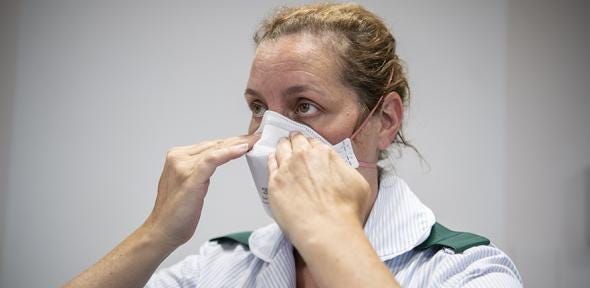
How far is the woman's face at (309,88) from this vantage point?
Answer: 3.54 feet

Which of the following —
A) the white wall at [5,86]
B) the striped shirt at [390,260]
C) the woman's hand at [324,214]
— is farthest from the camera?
the white wall at [5,86]

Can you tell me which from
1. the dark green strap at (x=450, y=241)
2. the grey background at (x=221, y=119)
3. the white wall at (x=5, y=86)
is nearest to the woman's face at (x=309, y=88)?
the dark green strap at (x=450, y=241)

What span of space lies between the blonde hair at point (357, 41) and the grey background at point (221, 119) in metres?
0.72

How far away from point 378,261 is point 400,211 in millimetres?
446

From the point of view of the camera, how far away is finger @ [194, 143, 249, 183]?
107 cm

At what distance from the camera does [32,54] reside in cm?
184

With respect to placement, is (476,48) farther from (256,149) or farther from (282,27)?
(256,149)

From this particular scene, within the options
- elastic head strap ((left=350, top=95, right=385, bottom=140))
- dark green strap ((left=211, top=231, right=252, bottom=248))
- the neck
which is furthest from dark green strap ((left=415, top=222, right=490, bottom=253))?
dark green strap ((left=211, top=231, right=252, bottom=248))

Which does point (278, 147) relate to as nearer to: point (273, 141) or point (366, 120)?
point (273, 141)

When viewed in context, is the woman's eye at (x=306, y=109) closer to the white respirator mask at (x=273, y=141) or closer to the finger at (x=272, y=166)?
the white respirator mask at (x=273, y=141)

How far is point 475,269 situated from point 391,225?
23 cm

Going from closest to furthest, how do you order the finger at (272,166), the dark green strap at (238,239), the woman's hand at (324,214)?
1. the woman's hand at (324,214)
2. the finger at (272,166)
3. the dark green strap at (238,239)

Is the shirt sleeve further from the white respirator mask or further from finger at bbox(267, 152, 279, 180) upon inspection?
finger at bbox(267, 152, 279, 180)

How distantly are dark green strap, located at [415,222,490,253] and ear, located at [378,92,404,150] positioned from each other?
251mm
